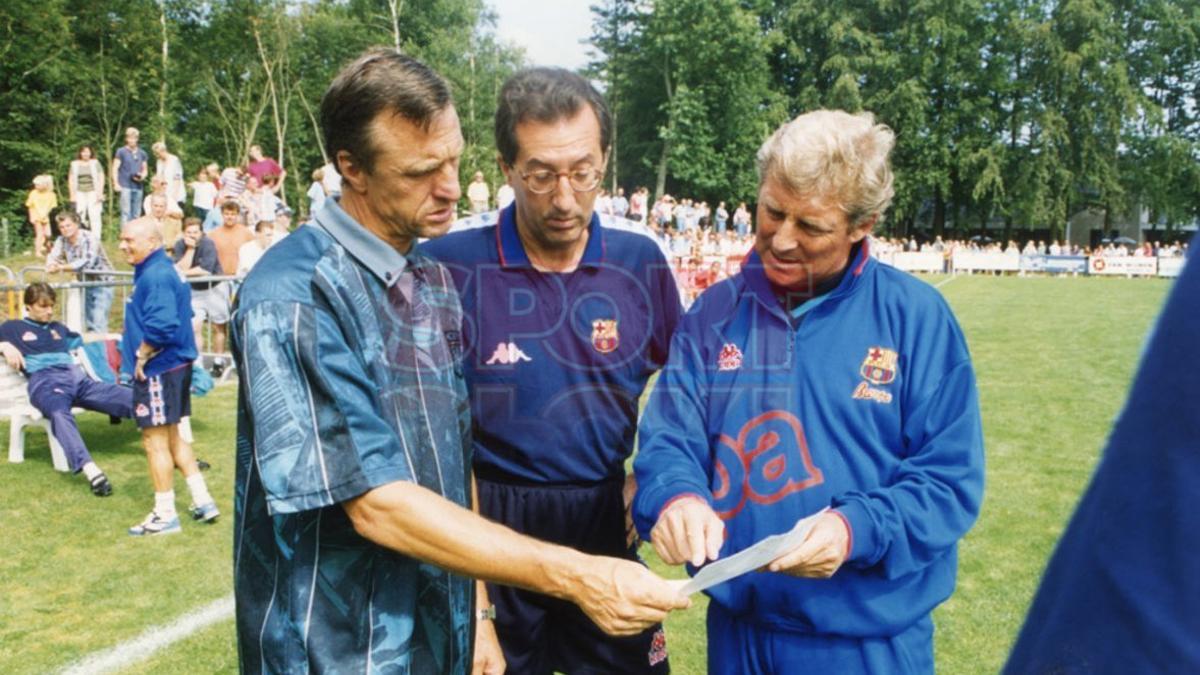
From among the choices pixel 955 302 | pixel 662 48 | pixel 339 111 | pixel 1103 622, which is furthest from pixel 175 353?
pixel 662 48

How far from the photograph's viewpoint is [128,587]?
18.3 feet

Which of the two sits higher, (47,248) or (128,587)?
(47,248)

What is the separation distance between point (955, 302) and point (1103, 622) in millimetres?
27716

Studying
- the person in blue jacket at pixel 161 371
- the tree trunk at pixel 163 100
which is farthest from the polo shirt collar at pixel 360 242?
the tree trunk at pixel 163 100

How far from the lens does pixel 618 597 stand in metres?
2.00

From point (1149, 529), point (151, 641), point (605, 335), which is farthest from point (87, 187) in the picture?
point (1149, 529)

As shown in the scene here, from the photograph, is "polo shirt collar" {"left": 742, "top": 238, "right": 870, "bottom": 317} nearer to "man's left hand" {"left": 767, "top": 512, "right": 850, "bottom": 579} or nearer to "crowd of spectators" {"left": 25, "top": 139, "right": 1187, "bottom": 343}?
"man's left hand" {"left": 767, "top": 512, "right": 850, "bottom": 579}

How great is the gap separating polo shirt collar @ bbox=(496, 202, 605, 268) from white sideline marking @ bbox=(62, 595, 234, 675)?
10.6ft

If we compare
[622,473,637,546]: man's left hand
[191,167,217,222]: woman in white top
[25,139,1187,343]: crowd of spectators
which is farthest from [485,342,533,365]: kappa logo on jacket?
[191,167,217,222]: woman in white top

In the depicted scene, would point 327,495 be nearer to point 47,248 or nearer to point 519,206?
point 519,206

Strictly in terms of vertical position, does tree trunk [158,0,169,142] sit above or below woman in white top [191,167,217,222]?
above

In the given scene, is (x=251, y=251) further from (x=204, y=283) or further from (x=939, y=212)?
(x=939, y=212)

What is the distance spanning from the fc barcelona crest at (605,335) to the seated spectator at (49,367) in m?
6.87

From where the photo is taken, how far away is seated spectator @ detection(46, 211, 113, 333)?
12.7 metres
